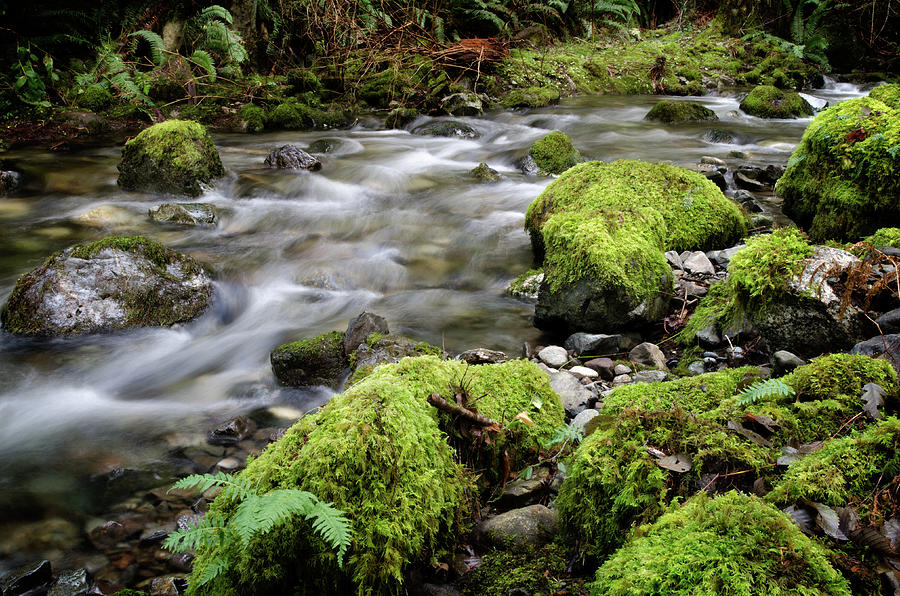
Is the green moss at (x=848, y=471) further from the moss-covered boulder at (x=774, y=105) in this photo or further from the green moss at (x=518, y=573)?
the moss-covered boulder at (x=774, y=105)

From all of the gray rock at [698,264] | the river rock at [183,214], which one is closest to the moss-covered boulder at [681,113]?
the gray rock at [698,264]

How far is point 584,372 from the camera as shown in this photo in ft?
13.6

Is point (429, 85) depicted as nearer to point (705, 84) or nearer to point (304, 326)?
point (705, 84)

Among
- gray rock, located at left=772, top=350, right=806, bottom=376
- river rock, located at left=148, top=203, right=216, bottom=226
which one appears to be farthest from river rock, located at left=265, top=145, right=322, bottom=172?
gray rock, located at left=772, top=350, right=806, bottom=376

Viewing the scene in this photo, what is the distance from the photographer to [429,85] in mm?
13984

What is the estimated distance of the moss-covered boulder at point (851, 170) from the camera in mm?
4594

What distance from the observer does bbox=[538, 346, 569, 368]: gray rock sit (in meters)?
4.44

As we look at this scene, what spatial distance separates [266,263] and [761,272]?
5673 millimetres

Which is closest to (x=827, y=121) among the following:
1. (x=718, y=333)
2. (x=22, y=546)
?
(x=718, y=333)

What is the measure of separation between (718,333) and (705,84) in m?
14.6

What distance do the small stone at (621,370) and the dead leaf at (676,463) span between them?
6.78 feet

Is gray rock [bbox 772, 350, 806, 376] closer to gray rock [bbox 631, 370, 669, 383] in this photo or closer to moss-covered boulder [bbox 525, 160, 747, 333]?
gray rock [bbox 631, 370, 669, 383]

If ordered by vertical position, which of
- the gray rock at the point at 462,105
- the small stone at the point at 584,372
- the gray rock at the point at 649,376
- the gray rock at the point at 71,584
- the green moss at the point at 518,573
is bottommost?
the gray rock at the point at 71,584

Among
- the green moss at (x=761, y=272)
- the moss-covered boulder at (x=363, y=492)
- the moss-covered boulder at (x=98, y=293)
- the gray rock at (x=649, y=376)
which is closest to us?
the moss-covered boulder at (x=363, y=492)
